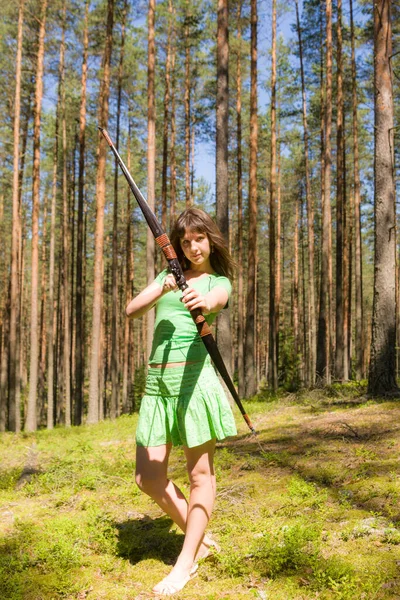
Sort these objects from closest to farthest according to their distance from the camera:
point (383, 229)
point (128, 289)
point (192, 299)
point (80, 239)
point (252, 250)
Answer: point (192, 299) < point (383, 229) < point (252, 250) < point (80, 239) < point (128, 289)

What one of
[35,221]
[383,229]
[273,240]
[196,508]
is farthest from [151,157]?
[196,508]

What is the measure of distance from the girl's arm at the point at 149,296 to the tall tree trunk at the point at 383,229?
569 cm

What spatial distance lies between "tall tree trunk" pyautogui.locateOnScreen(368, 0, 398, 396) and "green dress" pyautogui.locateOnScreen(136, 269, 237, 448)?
5.38 m

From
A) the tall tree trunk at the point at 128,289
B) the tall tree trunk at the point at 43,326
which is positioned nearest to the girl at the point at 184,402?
the tall tree trunk at the point at 128,289

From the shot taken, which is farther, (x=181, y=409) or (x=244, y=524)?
(x=244, y=524)

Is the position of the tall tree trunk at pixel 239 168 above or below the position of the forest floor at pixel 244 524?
above

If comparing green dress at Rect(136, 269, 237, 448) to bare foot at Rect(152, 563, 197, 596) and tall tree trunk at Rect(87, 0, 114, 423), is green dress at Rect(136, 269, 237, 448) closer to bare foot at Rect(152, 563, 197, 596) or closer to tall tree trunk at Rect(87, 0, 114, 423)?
bare foot at Rect(152, 563, 197, 596)

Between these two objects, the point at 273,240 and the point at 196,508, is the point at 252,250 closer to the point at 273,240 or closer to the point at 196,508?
the point at 273,240

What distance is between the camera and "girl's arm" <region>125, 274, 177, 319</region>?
263cm

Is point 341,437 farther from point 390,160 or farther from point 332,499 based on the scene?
point 390,160

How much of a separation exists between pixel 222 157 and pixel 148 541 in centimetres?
770

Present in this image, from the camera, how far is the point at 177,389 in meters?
2.76

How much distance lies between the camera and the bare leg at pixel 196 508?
8.68 feet

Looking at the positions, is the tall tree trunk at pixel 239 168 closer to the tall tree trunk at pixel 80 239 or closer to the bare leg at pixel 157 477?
the tall tree trunk at pixel 80 239
